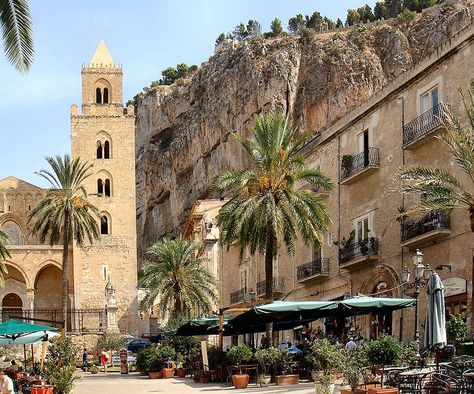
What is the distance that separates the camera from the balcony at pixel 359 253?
32.1 metres

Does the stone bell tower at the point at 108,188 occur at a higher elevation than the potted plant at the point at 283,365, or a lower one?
higher

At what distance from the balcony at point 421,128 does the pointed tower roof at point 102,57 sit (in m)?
53.0

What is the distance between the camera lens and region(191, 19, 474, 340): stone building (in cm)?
2755

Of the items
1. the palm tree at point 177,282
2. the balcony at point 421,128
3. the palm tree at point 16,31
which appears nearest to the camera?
the palm tree at point 16,31

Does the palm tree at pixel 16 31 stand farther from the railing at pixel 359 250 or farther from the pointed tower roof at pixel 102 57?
the pointed tower roof at pixel 102 57

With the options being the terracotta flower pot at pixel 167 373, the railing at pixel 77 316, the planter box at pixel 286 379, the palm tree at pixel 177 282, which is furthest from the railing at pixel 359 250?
the railing at pixel 77 316

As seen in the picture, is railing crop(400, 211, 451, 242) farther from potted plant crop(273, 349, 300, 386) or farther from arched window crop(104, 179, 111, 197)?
arched window crop(104, 179, 111, 197)

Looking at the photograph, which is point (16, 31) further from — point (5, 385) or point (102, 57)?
point (102, 57)

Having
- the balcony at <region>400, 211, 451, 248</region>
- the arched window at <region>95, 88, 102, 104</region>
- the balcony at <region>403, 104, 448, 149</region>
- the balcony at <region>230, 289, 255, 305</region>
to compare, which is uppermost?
the arched window at <region>95, 88, 102, 104</region>

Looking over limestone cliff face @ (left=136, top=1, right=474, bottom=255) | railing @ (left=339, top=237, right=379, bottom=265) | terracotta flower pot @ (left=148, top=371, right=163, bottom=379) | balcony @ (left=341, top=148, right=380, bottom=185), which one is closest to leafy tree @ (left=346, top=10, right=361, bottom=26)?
limestone cliff face @ (left=136, top=1, right=474, bottom=255)

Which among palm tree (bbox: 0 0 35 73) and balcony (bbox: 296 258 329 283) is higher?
A: palm tree (bbox: 0 0 35 73)

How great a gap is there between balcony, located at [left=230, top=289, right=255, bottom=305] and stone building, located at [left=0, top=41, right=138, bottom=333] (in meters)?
17.0

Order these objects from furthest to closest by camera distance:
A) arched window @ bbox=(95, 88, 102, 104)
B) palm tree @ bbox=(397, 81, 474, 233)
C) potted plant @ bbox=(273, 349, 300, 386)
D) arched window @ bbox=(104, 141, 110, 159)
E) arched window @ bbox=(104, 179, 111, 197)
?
arched window @ bbox=(95, 88, 102, 104)
arched window @ bbox=(104, 141, 110, 159)
arched window @ bbox=(104, 179, 111, 197)
potted plant @ bbox=(273, 349, 300, 386)
palm tree @ bbox=(397, 81, 474, 233)

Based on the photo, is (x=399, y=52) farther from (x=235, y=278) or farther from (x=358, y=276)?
(x=358, y=276)
